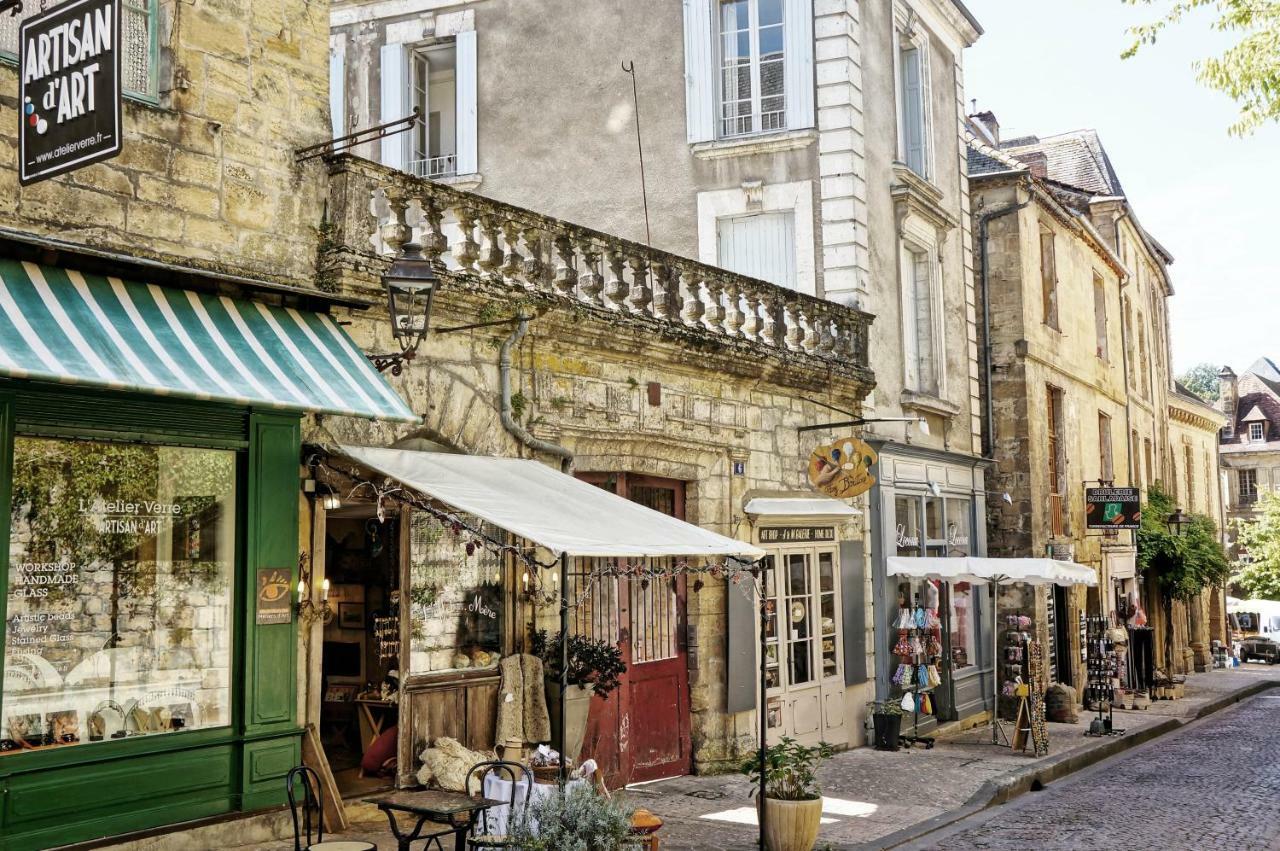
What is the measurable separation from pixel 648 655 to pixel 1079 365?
43.3 feet

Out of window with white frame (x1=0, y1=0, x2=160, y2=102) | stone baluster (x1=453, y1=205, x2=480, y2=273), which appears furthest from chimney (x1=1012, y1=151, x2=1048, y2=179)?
window with white frame (x1=0, y1=0, x2=160, y2=102)

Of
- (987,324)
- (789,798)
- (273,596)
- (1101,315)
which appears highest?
(1101,315)

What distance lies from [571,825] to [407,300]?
3248mm

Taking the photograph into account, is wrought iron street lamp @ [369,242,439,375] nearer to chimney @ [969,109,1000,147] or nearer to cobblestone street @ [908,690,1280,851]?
cobblestone street @ [908,690,1280,851]

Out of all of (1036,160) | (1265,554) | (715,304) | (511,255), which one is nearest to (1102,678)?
(715,304)

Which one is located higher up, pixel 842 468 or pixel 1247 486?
pixel 1247 486

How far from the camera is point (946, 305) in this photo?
16.6m

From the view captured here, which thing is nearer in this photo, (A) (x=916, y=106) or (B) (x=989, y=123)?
(A) (x=916, y=106)

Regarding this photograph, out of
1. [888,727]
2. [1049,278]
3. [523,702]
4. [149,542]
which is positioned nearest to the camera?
[149,542]

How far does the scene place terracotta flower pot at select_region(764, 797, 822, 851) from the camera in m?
7.79

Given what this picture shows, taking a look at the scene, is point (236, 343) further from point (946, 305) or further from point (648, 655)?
point (946, 305)

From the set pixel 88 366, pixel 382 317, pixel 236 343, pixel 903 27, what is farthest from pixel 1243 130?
pixel 88 366

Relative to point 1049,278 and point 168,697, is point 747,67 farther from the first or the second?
point 168,697

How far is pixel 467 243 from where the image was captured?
8.87 m
